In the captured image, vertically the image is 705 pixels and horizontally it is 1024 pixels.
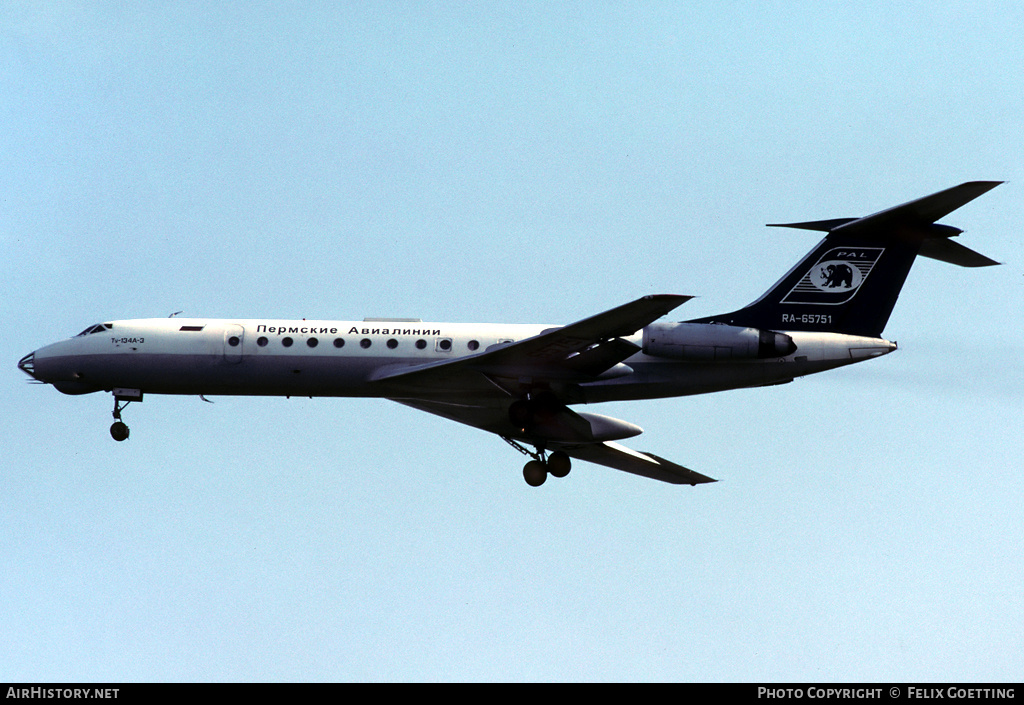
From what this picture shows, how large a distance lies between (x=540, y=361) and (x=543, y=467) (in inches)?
125

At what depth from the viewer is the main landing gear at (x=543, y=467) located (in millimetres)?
28547

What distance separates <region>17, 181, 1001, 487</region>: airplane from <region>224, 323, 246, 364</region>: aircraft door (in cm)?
2

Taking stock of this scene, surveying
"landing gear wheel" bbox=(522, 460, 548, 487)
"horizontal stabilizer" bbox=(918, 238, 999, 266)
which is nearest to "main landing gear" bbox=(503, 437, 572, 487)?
"landing gear wheel" bbox=(522, 460, 548, 487)

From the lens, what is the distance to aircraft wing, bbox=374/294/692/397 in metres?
25.1

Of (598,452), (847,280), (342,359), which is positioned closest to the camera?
(342,359)

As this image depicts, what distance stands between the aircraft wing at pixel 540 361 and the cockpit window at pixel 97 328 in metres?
6.76

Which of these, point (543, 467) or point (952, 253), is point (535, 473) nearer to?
point (543, 467)

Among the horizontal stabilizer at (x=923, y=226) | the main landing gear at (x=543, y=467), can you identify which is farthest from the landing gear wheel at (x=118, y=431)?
the horizontal stabilizer at (x=923, y=226)

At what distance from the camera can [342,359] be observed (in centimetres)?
2730

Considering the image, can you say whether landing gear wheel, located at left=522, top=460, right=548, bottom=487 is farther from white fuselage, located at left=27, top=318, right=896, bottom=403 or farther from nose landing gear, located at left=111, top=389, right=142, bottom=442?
nose landing gear, located at left=111, top=389, right=142, bottom=442

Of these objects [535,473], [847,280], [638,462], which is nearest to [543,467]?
[535,473]

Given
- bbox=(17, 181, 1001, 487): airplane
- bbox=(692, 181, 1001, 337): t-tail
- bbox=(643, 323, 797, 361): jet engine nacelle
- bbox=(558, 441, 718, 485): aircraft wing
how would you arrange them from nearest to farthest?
bbox=(643, 323, 797, 361): jet engine nacelle < bbox=(17, 181, 1001, 487): airplane < bbox=(692, 181, 1001, 337): t-tail < bbox=(558, 441, 718, 485): aircraft wing

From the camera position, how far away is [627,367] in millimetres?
27031
